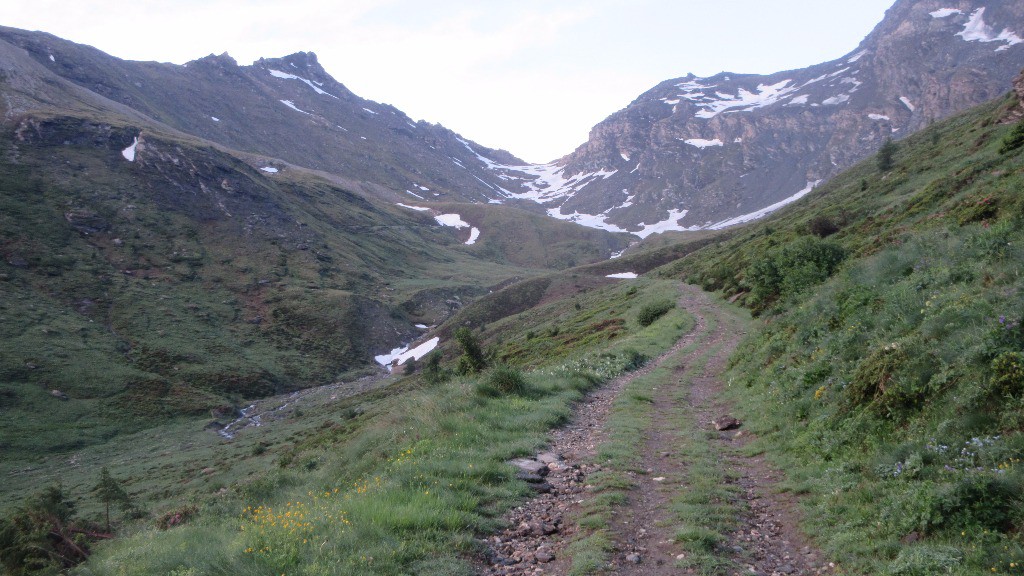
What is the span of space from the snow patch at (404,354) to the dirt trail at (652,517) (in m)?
92.5

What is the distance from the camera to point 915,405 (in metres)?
7.96

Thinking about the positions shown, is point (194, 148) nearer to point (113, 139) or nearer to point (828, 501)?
point (113, 139)

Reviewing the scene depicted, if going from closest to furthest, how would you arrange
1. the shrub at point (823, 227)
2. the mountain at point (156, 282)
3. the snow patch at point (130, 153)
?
the shrub at point (823, 227) → the mountain at point (156, 282) → the snow patch at point (130, 153)

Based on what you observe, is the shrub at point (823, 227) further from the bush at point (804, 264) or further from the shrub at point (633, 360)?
the shrub at point (633, 360)

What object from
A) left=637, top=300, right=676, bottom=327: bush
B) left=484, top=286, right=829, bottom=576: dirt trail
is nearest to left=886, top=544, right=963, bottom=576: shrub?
left=484, top=286, right=829, bottom=576: dirt trail

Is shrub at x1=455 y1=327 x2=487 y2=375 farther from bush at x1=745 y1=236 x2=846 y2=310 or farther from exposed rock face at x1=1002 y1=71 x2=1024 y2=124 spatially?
exposed rock face at x1=1002 y1=71 x2=1024 y2=124

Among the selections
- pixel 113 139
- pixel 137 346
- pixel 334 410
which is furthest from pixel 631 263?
pixel 113 139

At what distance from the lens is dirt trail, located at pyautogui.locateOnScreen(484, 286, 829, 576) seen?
21.6ft

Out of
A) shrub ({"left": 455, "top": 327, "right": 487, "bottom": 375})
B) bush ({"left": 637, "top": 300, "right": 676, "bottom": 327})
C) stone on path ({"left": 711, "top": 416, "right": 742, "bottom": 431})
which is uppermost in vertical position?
stone on path ({"left": 711, "top": 416, "right": 742, "bottom": 431})

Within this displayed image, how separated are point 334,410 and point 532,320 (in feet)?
112

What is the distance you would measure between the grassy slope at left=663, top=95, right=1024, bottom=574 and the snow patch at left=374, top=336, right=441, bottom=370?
93268 mm

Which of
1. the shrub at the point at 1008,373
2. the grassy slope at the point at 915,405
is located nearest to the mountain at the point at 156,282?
the grassy slope at the point at 915,405

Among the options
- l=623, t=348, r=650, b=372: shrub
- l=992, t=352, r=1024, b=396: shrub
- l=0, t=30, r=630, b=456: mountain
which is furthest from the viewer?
l=0, t=30, r=630, b=456: mountain

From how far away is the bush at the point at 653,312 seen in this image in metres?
40.8
